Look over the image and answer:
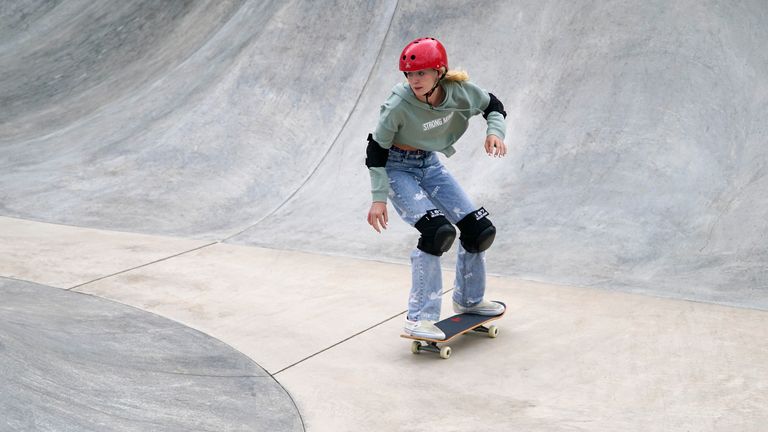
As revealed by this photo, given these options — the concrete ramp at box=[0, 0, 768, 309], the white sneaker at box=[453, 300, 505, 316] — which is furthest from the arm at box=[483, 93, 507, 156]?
the concrete ramp at box=[0, 0, 768, 309]

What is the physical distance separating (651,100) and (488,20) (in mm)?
1977

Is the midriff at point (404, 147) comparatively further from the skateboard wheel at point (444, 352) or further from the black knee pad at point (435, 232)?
the skateboard wheel at point (444, 352)

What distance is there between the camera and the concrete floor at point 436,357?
414cm

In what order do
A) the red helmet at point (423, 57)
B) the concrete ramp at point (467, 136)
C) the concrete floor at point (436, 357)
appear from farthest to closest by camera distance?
the concrete ramp at point (467, 136)
the red helmet at point (423, 57)
the concrete floor at point (436, 357)

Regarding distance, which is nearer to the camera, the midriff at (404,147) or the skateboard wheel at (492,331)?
the midriff at (404,147)

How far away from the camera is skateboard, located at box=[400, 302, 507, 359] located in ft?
15.9

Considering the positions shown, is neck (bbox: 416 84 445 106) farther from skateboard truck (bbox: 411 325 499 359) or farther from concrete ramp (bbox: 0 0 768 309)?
concrete ramp (bbox: 0 0 768 309)

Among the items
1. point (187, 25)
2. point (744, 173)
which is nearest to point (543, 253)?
point (744, 173)

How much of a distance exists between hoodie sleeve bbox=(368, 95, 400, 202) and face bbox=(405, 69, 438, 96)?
0.50 ft

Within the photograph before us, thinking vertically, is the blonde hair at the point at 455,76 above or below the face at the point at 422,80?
above

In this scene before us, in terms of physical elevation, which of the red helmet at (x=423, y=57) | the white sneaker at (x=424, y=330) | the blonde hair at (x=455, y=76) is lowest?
the white sneaker at (x=424, y=330)

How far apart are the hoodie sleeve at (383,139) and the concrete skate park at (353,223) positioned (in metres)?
0.87

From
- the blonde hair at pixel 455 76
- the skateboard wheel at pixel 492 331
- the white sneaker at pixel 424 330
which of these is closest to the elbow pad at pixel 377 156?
the blonde hair at pixel 455 76

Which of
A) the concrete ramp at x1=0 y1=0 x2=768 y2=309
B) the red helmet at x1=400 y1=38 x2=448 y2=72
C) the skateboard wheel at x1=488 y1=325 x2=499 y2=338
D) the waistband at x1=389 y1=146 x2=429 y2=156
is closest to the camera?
the red helmet at x1=400 y1=38 x2=448 y2=72
